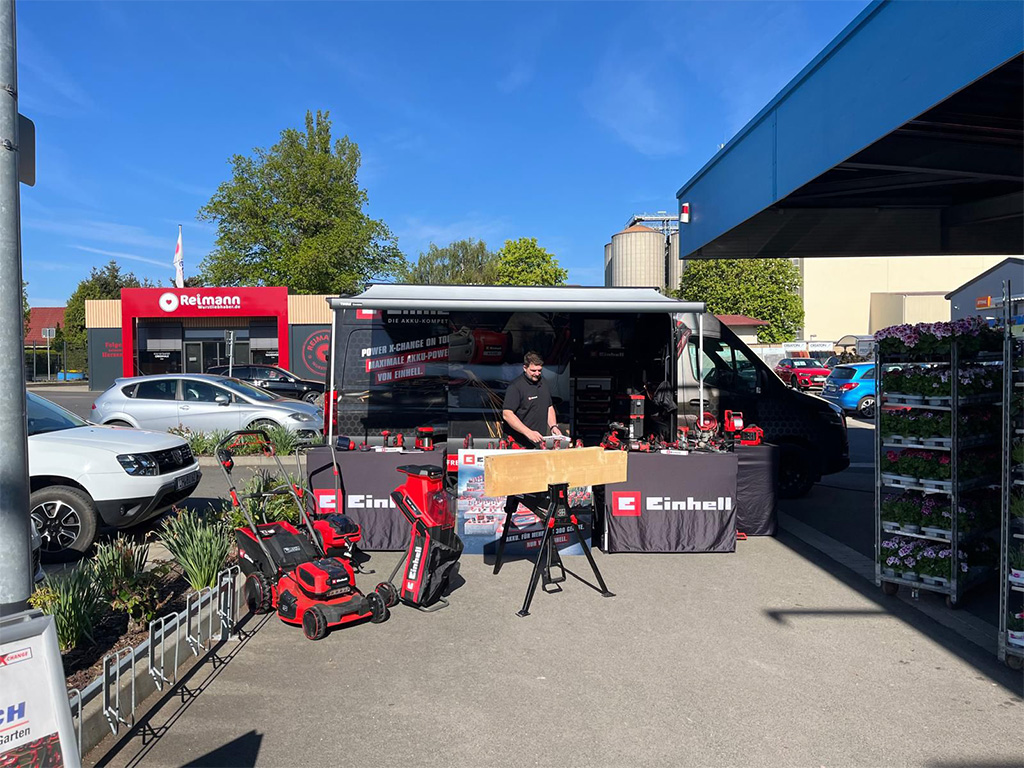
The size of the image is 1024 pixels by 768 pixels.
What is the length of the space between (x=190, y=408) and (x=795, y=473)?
10.4m

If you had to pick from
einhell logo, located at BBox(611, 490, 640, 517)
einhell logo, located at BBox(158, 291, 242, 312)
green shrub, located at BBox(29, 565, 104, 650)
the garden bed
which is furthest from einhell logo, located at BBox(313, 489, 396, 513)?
einhell logo, located at BBox(158, 291, 242, 312)

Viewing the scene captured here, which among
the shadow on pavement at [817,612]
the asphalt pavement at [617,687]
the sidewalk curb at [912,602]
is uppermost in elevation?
the sidewalk curb at [912,602]

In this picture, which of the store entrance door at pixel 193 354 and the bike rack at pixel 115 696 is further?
the store entrance door at pixel 193 354

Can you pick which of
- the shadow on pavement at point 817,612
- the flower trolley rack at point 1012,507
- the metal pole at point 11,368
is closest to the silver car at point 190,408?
the shadow on pavement at point 817,612

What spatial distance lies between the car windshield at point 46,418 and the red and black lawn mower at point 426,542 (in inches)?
163

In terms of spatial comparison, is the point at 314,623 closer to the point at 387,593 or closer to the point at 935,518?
the point at 387,593

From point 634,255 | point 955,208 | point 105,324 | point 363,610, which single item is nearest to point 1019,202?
point 955,208

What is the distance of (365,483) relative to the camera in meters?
7.41

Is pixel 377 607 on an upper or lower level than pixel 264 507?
lower

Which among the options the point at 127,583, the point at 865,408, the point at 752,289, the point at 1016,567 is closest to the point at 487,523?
the point at 127,583

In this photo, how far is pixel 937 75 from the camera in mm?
4926

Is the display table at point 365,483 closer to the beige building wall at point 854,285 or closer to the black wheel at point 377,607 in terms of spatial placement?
the black wheel at point 377,607

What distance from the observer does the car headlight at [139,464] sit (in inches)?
278

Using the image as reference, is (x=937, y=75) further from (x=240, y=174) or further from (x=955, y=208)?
(x=240, y=174)
